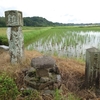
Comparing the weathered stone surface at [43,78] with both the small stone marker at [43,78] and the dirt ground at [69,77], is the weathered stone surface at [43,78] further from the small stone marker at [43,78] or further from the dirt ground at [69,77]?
the dirt ground at [69,77]

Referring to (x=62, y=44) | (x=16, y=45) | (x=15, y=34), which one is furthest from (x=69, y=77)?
(x=62, y=44)

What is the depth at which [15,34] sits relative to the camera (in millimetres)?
4383

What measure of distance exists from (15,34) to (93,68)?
7.00ft

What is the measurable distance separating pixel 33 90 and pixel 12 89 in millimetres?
585

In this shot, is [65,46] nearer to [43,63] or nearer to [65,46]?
[65,46]

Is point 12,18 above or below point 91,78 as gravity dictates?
above

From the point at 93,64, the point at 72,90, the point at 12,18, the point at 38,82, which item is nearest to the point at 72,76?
the point at 72,90

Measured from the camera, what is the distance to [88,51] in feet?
11.2

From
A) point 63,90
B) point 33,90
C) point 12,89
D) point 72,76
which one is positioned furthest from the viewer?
point 72,76

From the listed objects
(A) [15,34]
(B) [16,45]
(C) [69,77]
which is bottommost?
(C) [69,77]

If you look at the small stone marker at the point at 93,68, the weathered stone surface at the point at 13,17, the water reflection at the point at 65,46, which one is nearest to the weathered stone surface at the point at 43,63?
the small stone marker at the point at 93,68

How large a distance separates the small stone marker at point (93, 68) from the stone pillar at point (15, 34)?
187cm

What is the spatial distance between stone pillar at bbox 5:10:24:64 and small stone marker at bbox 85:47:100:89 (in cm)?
187

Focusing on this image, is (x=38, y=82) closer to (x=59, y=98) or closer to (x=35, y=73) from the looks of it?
(x=35, y=73)
